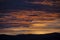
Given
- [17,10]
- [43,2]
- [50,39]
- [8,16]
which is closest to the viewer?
[50,39]

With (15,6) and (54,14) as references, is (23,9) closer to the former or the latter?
(15,6)

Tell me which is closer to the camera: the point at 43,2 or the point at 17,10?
the point at 17,10

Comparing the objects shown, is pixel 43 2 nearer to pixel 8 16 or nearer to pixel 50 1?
pixel 50 1

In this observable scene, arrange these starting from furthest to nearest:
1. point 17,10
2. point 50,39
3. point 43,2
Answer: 1. point 43,2
2. point 17,10
3. point 50,39

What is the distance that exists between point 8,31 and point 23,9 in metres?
0.51

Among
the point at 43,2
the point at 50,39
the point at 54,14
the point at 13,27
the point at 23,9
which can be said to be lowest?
the point at 50,39

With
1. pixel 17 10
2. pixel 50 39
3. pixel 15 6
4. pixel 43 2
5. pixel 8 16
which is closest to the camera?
pixel 50 39

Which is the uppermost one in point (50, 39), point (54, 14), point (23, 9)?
point (23, 9)

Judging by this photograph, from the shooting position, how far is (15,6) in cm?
182

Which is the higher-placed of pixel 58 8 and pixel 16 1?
pixel 16 1

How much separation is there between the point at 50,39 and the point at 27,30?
191 mm

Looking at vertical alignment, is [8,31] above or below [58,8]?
below

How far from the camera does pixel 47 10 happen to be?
5.57 ft

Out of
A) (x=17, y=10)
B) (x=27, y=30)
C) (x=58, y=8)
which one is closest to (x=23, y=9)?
(x=17, y=10)
